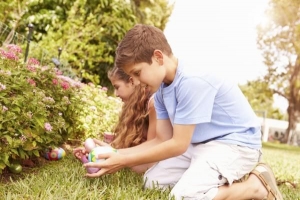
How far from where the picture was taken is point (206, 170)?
2.74m

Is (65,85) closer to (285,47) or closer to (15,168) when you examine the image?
(15,168)

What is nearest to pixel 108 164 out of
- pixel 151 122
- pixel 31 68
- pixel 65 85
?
pixel 151 122

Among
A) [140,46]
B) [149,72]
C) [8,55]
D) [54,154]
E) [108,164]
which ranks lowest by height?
[54,154]

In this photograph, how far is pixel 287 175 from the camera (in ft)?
16.5

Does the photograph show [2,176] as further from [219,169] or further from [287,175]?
[287,175]

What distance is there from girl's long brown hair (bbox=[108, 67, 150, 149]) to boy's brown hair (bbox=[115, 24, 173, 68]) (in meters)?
1.25

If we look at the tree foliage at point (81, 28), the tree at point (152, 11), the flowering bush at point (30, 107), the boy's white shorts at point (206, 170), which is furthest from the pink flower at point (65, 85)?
the tree at point (152, 11)

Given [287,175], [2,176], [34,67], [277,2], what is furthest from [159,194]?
[277,2]

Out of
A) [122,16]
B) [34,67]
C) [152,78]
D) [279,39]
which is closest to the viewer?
[152,78]

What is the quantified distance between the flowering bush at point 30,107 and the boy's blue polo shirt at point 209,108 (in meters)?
0.93

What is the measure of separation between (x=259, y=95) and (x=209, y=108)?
2681cm

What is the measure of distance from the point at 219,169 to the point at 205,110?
0.37 m

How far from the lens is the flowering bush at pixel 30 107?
123 inches

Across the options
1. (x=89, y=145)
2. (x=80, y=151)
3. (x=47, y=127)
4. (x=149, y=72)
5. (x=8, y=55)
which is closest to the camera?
(x=149, y=72)
